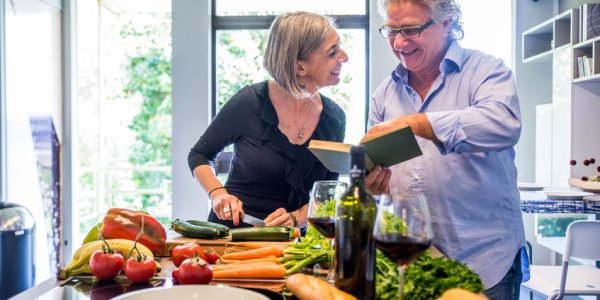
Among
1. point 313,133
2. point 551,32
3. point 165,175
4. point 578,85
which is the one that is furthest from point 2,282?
point 551,32

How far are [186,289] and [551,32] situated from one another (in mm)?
4982

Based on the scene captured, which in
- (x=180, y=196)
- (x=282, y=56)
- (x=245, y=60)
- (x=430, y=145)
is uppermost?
(x=245, y=60)

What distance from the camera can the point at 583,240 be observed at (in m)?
2.61

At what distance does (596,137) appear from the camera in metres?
4.39

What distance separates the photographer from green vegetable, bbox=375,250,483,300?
3.14 ft

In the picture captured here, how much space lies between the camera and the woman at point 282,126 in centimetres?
214

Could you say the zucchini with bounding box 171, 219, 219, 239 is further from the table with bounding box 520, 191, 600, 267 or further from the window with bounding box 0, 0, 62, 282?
the window with bounding box 0, 0, 62, 282

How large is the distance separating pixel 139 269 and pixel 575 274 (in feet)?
8.72

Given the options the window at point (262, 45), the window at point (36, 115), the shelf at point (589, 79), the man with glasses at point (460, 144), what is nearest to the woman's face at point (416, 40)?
the man with glasses at point (460, 144)

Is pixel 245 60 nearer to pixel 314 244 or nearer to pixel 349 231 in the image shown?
pixel 314 244

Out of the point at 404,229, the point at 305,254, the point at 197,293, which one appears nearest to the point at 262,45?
the point at 305,254

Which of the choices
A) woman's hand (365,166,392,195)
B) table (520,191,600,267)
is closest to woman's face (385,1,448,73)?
woman's hand (365,166,392,195)

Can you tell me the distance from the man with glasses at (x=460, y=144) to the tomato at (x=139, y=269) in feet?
2.09

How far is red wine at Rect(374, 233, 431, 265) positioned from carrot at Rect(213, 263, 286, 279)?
1.36 feet
